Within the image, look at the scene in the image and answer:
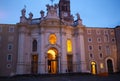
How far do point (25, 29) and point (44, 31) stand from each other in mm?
4891

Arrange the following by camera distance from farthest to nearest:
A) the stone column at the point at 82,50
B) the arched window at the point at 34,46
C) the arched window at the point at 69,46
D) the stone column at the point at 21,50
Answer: the arched window at the point at 69,46
the arched window at the point at 34,46
the stone column at the point at 82,50
the stone column at the point at 21,50

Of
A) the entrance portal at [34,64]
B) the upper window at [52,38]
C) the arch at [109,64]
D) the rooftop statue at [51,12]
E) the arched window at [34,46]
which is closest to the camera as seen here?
the entrance portal at [34,64]

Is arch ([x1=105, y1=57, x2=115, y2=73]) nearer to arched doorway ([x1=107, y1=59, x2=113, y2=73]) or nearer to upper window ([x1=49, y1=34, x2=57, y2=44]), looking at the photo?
arched doorway ([x1=107, y1=59, x2=113, y2=73])

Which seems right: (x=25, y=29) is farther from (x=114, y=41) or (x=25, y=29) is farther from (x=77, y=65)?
(x=114, y=41)

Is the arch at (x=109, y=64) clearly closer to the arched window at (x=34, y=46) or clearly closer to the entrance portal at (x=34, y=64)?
the entrance portal at (x=34, y=64)

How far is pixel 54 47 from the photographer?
44.6 meters

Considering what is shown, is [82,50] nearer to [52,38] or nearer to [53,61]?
[53,61]

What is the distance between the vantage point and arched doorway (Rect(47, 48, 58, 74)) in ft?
148

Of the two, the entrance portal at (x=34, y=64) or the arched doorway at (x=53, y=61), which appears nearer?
the entrance portal at (x=34, y=64)

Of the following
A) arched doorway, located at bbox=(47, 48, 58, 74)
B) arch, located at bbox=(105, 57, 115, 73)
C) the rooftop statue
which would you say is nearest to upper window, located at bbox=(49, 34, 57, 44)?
arched doorway, located at bbox=(47, 48, 58, 74)

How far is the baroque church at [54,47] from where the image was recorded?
43.1m

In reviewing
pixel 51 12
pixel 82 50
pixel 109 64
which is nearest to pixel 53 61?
pixel 82 50

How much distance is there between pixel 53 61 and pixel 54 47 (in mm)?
4312

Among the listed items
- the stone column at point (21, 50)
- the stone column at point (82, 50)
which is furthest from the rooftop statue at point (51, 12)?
the stone column at point (82, 50)
